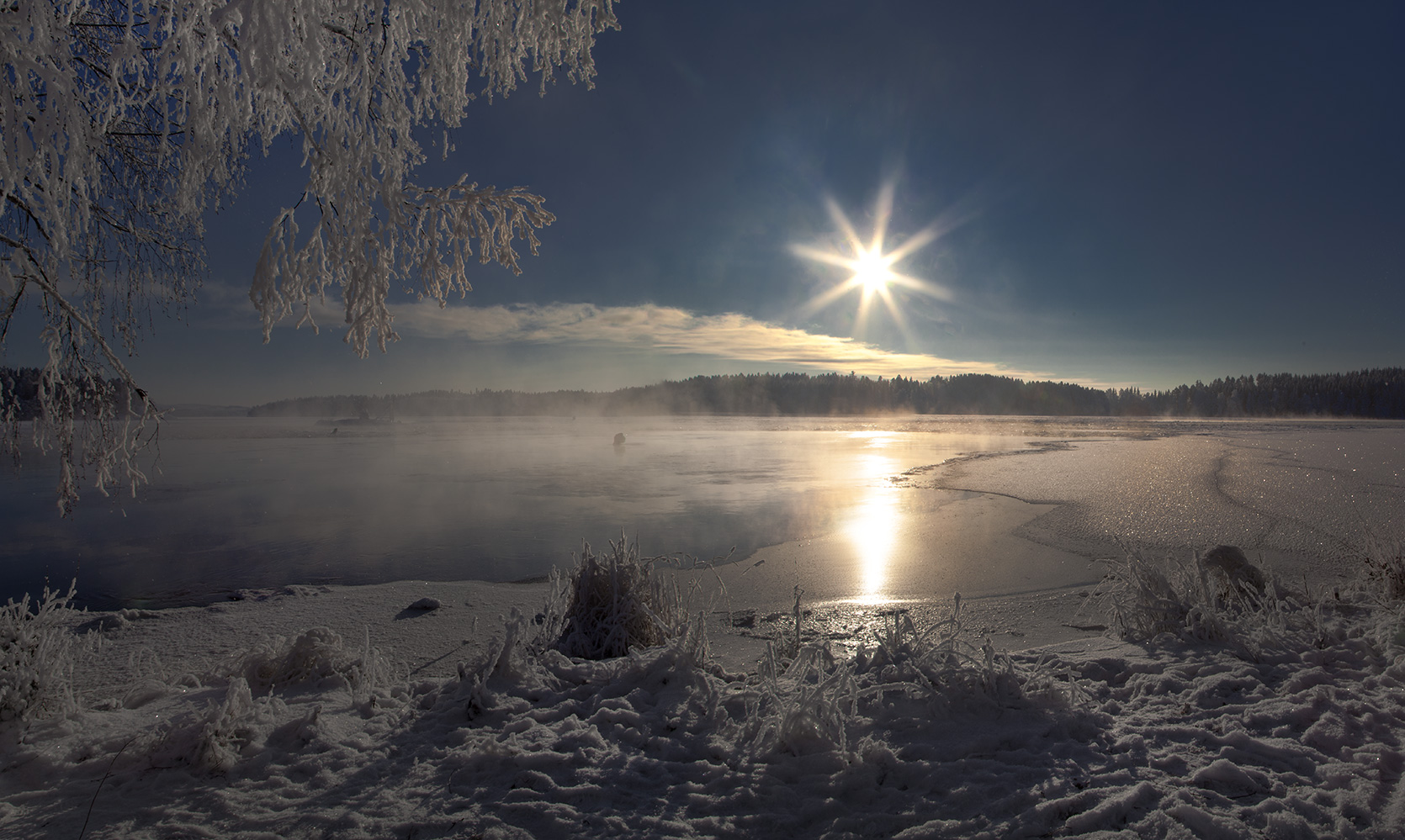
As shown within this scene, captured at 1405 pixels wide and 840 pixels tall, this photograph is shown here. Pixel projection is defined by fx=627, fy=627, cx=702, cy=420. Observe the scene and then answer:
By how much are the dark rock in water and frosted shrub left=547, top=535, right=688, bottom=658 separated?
3651 mm

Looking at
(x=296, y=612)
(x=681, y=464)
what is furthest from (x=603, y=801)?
(x=681, y=464)

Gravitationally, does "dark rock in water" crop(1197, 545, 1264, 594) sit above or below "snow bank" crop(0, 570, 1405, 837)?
above

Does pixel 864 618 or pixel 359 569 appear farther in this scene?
pixel 359 569

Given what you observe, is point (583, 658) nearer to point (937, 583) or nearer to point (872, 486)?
point (937, 583)

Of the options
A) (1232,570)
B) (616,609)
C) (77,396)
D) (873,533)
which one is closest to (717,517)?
(873,533)

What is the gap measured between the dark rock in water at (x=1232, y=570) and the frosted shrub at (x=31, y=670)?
6.33m

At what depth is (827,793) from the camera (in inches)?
87.9

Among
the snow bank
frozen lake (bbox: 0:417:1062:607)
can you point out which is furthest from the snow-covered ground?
frozen lake (bbox: 0:417:1062:607)

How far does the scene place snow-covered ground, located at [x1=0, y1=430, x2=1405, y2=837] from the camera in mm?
2078

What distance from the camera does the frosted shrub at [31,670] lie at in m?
2.59

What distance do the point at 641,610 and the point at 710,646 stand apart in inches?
25.2

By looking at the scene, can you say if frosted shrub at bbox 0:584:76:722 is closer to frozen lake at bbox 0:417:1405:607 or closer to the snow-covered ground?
the snow-covered ground

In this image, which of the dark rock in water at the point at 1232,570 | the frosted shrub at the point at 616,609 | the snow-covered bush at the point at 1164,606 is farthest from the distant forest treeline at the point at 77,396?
the dark rock in water at the point at 1232,570

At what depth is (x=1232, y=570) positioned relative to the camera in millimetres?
4500
